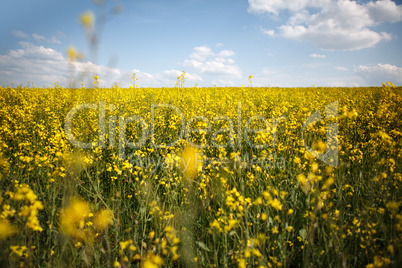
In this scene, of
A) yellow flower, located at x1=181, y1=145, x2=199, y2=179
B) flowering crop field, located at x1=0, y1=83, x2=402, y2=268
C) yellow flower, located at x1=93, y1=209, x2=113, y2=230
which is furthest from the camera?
yellow flower, located at x1=181, y1=145, x2=199, y2=179

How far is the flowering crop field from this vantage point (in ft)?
5.16

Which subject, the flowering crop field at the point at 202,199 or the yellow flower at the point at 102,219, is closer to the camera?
the flowering crop field at the point at 202,199

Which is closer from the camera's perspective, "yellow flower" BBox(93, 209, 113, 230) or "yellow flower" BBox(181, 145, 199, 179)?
"yellow flower" BBox(93, 209, 113, 230)

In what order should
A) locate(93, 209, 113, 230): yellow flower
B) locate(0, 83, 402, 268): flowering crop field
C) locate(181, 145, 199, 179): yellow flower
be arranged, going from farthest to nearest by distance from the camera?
locate(181, 145, 199, 179): yellow flower, locate(93, 209, 113, 230): yellow flower, locate(0, 83, 402, 268): flowering crop field

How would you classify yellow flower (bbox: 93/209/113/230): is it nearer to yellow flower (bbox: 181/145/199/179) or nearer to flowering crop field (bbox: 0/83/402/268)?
flowering crop field (bbox: 0/83/402/268)

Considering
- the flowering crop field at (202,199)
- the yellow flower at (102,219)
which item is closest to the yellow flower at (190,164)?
the flowering crop field at (202,199)

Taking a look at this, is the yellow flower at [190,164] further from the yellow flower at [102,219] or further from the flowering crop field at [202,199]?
the yellow flower at [102,219]

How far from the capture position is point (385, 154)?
9.87 ft

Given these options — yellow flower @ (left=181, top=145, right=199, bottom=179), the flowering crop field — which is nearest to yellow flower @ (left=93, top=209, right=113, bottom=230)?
the flowering crop field

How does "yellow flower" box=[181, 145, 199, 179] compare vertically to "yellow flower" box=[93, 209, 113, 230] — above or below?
above

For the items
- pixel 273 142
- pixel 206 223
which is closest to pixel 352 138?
pixel 273 142

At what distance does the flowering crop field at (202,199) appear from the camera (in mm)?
1572

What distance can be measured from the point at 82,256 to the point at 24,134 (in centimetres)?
328

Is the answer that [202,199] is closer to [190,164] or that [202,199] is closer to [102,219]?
[190,164]
